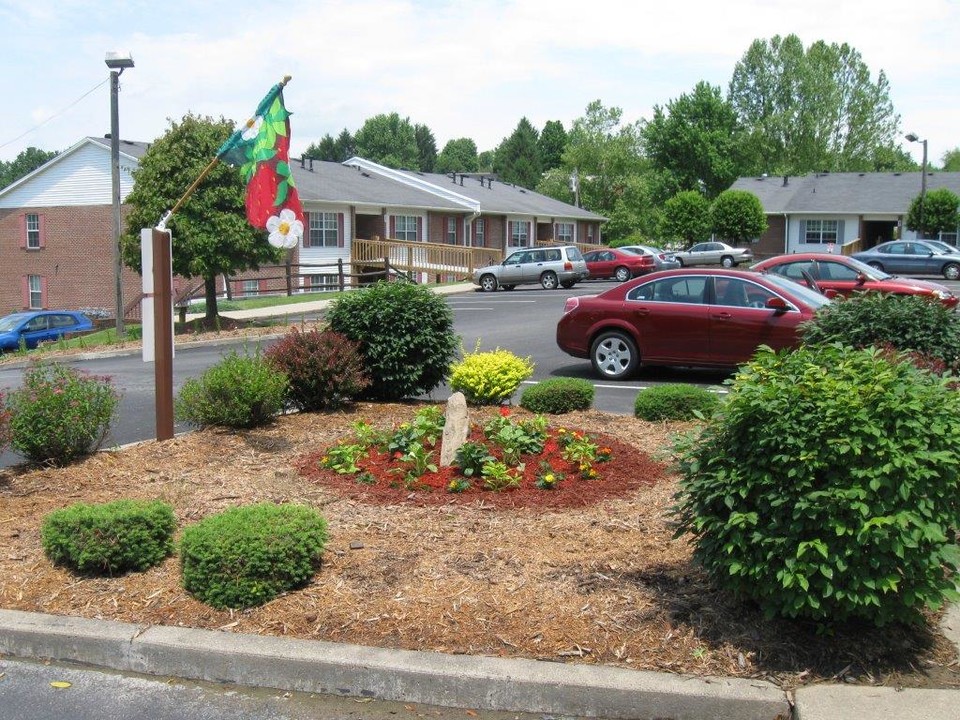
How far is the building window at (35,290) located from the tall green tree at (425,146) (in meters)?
92.4

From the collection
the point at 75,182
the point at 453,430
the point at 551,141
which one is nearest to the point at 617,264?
the point at 75,182

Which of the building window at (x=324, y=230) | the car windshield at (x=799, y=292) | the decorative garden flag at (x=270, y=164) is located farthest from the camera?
the building window at (x=324, y=230)

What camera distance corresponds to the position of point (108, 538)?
5.49 m

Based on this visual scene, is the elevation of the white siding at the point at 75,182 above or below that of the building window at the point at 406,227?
above

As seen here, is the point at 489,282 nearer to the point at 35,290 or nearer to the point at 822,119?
the point at 35,290

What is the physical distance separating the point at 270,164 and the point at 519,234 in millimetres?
44479

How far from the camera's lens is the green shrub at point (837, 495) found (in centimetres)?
418

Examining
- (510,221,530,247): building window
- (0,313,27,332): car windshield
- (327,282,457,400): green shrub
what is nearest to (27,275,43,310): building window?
(0,313,27,332): car windshield

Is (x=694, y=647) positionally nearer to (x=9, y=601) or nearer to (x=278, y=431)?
(x=9, y=601)

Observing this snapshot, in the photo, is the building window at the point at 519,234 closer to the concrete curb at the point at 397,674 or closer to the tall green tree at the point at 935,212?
the tall green tree at the point at 935,212

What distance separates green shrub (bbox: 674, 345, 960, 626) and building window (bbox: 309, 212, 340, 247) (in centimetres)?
3509

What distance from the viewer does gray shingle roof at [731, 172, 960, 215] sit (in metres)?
54.3

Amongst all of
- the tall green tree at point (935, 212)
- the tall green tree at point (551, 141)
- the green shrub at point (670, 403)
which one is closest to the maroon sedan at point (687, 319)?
the green shrub at point (670, 403)

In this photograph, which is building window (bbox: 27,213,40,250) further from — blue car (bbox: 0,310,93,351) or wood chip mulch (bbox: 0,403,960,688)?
wood chip mulch (bbox: 0,403,960,688)
